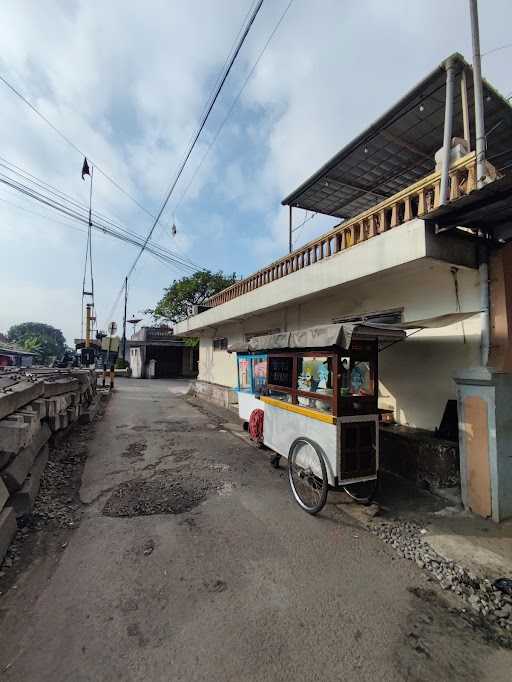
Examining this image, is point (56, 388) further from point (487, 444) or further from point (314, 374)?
point (487, 444)

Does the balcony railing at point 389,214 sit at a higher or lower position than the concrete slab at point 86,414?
higher

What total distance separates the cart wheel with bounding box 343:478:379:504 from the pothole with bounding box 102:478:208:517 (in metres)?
1.93

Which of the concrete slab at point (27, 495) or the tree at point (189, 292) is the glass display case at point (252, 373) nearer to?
the concrete slab at point (27, 495)

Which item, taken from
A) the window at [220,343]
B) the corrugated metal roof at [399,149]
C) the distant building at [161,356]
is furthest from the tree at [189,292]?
the corrugated metal roof at [399,149]

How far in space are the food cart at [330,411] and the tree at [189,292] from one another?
2185 cm

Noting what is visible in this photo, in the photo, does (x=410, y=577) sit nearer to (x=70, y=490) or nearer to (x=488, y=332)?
(x=488, y=332)

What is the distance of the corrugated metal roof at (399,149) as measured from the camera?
476 cm

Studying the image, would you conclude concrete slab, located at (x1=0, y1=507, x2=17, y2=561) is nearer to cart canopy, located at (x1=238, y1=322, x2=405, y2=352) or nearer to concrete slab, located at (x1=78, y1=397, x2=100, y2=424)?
cart canopy, located at (x1=238, y1=322, x2=405, y2=352)

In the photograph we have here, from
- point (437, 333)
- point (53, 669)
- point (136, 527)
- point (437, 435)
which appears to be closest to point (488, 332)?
point (437, 333)

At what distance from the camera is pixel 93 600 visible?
239 centimetres

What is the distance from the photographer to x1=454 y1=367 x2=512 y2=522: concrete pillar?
11.7ft

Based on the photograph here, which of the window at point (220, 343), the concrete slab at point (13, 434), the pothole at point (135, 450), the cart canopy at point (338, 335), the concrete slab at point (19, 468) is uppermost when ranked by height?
the window at point (220, 343)

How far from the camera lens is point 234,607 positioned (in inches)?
92.4

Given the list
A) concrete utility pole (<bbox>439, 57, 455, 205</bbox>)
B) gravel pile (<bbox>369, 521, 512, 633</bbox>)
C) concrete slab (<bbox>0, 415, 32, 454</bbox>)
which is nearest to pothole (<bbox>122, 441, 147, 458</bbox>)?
concrete slab (<bbox>0, 415, 32, 454</bbox>)
